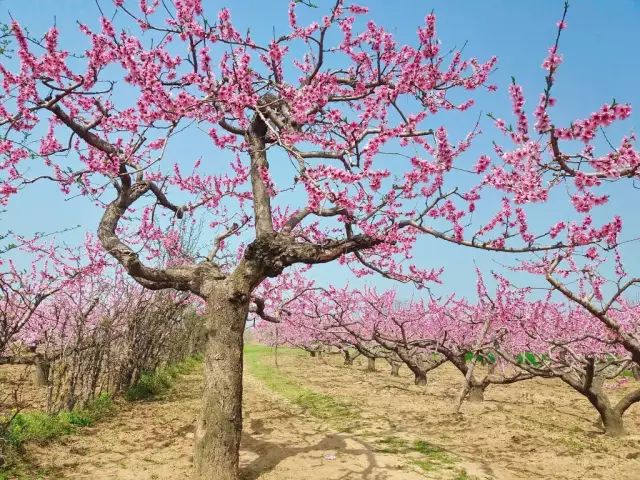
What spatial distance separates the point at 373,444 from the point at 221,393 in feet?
→ 9.63

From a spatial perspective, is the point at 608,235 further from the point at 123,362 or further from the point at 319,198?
the point at 123,362

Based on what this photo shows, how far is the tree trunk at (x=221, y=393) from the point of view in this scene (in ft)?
16.9

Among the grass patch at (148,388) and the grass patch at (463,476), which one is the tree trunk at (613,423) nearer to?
the grass patch at (463,476)

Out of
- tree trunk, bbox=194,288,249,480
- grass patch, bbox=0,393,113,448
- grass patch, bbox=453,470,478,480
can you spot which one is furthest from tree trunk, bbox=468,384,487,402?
grass patch, bbox=0,393,113,448

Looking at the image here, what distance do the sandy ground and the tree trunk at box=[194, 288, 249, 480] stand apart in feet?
2.02

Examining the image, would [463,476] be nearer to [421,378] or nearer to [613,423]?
[613,423]

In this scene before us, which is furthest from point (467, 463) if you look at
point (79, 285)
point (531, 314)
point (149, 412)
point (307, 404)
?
point (531, 314)

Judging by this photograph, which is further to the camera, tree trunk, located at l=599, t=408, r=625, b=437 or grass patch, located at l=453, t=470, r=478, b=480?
tree trunk, located at l=599, t=408, r=625, b=437

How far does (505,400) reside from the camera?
42.2 feet

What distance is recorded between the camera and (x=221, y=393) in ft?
17.4

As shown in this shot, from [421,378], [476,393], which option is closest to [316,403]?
[476,393]

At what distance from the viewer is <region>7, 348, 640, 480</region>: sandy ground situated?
19.2 feet

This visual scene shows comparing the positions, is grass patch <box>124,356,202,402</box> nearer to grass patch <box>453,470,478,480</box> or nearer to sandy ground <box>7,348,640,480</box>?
sandy ground <box>7,348,640,480</box>

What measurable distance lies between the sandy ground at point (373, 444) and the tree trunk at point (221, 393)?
0.61m
